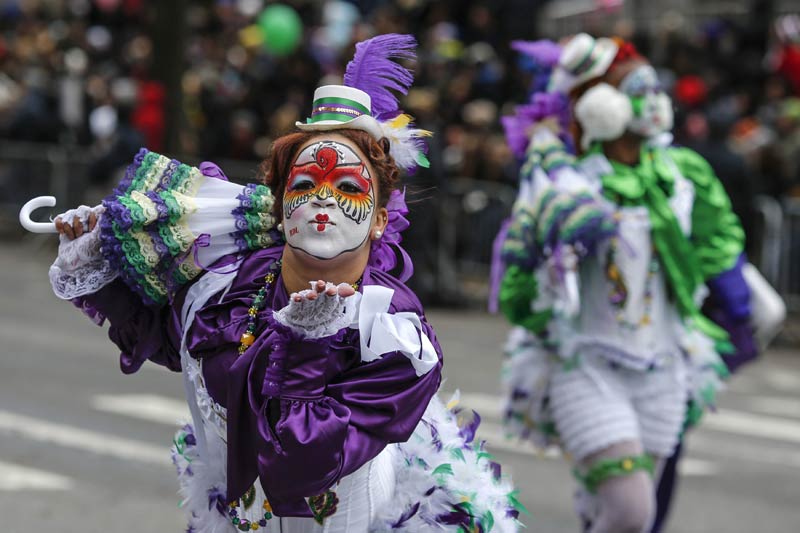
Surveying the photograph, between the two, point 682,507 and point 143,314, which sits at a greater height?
point 143,314

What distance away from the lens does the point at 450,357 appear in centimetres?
1143

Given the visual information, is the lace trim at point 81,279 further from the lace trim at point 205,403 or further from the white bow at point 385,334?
the white bow at point 385,334

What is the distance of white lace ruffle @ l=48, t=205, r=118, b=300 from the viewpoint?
386 centimetres

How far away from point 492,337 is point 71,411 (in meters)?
4.41

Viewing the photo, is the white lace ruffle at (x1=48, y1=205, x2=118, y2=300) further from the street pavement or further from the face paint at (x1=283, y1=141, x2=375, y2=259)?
the street pavement

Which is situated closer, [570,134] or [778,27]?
[570,134]

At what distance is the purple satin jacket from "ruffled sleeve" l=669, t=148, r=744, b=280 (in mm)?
2588

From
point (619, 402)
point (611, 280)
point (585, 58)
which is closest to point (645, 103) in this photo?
point (585, 58)

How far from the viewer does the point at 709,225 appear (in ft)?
20.3

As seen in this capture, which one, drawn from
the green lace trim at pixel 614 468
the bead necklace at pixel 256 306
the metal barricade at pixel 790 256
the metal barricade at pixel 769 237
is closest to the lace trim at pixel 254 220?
the bead necklace at pixel 256 306

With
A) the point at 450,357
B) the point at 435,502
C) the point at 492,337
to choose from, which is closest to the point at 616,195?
the point at 435,502

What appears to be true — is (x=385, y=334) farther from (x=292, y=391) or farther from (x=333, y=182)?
(x=333, y=182)

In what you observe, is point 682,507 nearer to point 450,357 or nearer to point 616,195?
point 616,195

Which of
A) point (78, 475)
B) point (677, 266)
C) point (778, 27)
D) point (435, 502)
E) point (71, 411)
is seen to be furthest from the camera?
point (778, 27)
